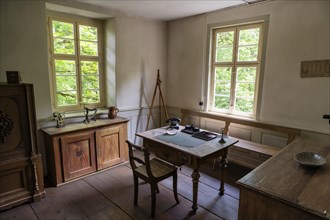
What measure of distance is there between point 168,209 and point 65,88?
7.94ft

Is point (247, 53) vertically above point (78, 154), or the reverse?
point (247, 53)

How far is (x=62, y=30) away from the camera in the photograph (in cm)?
328

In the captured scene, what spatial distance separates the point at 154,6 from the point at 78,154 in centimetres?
245

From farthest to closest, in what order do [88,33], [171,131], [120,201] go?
[88,33] < [171,131] < [120,201]

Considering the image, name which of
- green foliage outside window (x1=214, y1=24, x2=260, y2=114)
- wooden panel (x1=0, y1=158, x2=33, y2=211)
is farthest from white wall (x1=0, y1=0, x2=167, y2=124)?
green foliage outside window (x1=214, y1=24, x2=260, y2=114)

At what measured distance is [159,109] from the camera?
4465 millimetres

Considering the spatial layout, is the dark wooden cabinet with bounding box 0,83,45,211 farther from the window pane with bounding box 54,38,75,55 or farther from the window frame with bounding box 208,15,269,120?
the window frame with bounding box 208,15,269,120

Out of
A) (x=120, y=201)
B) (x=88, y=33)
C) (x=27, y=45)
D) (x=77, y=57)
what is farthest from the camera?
(x=88, y=33)

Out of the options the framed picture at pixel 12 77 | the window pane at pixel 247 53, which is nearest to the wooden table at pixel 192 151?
the window pane at pixel 247 53

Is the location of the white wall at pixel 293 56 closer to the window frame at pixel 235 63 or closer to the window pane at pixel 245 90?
the window frame at pixel 235 63

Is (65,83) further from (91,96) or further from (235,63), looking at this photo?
(235,63)

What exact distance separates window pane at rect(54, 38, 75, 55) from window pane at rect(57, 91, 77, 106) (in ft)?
2.11

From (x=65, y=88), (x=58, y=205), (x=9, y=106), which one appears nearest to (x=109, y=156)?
(x=58, y=205)

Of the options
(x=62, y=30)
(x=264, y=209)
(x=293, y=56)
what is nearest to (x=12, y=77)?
(x=62, y=30)
